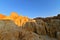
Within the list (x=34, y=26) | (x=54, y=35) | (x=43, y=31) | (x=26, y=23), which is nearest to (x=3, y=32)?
(x=26, y=23)

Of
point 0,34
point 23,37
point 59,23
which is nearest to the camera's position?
point 0,34

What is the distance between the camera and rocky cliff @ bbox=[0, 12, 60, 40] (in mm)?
12312

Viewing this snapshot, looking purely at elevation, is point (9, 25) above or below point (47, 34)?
above

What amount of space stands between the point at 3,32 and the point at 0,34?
1.41 feet

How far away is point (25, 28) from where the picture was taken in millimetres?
21172

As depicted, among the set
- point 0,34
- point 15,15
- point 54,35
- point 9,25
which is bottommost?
point 54,35

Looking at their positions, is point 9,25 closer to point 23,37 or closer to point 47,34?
point 23,37

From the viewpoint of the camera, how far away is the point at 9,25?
14078mm

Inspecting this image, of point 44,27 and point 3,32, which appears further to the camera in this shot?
point 44,27

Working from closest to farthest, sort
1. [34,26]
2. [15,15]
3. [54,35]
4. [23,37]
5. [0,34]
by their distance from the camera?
[0,34], [23,37], [15,15], [34,26], [54,35]

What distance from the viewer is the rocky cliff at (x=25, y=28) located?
12.3m

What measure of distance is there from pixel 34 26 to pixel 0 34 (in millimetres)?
13061

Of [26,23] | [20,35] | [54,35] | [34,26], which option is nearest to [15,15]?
[26,23]

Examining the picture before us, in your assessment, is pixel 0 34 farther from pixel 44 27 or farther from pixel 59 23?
pixel 59 23
